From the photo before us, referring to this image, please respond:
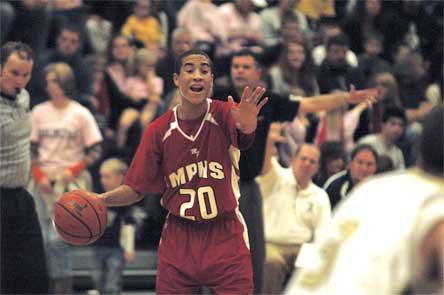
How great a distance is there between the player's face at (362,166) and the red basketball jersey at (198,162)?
344 centimetres

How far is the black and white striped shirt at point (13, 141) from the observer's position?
29.5ft

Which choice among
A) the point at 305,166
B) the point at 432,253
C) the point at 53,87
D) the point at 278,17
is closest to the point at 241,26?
the point at 278,17

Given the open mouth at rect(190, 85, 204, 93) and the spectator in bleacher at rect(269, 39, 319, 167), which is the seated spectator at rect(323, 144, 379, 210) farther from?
the open mouth at rect(190, 85, 204, 93)

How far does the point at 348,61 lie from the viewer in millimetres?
13602

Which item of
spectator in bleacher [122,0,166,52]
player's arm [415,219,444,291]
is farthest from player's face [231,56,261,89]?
player's arm [415,219,444,291]

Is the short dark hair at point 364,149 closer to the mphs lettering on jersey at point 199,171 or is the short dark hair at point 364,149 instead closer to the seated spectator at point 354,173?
the seated spectator at point 354,173

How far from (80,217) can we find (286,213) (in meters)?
3.42

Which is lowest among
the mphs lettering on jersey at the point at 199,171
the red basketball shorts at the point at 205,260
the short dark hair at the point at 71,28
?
the red basketball shorts at the point at 205,260

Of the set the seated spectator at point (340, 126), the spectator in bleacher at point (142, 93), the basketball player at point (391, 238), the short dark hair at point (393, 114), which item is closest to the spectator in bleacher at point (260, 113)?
the seated spectator at point (340, 126)

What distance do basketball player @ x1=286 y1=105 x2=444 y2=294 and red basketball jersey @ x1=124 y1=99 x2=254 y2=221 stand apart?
3.14 metres

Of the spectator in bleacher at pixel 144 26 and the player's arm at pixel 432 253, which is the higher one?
the spectator in bleacher at pixel 144 26

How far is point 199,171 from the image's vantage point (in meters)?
7.69

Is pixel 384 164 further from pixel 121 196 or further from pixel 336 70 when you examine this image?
pixel 121 196

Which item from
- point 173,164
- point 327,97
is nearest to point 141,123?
point 327,97
